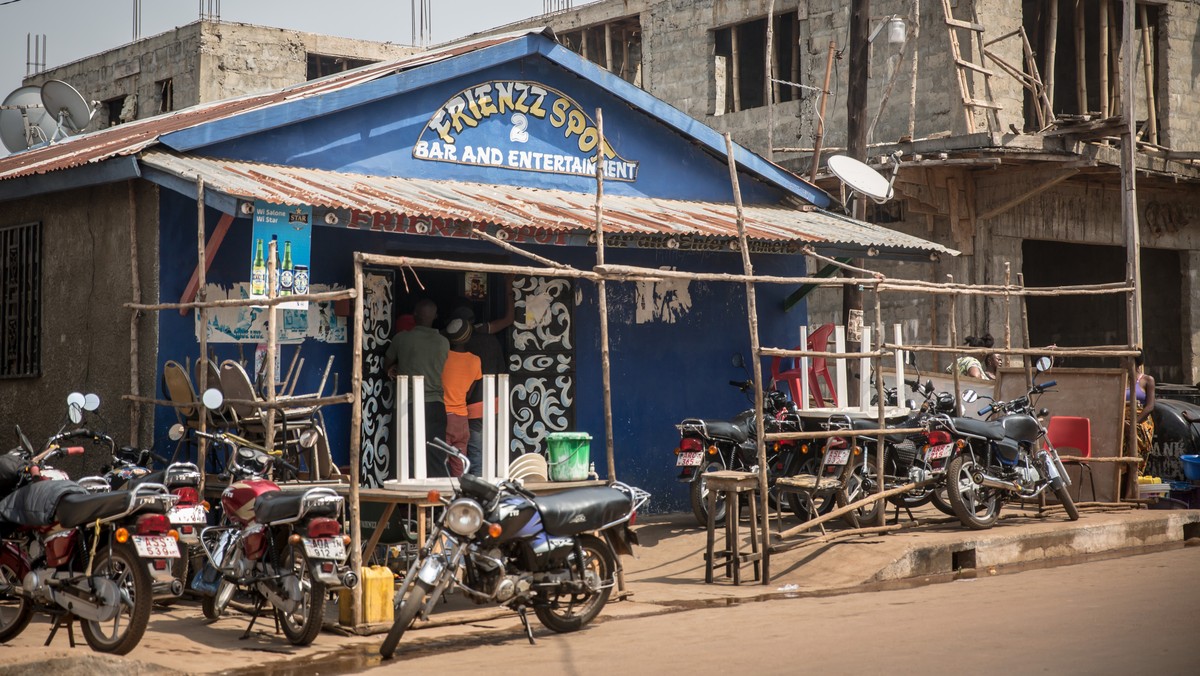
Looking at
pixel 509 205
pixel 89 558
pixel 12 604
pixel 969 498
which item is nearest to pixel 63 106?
pixel 509 205

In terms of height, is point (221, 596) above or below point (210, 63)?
below

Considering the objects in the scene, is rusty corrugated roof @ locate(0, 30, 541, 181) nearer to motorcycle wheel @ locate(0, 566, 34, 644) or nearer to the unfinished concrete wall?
the unfinished concrete wall

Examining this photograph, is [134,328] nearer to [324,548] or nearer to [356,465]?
[356,465]

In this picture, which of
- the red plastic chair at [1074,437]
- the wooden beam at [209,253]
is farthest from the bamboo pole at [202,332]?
the red plastic chair at [1074,437]

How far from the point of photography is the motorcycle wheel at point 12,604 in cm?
696

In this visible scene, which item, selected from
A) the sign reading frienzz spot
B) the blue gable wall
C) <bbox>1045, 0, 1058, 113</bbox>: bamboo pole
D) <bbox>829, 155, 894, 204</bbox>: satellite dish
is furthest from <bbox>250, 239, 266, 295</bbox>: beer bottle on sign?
<bbox>1045, 0, 1058, 113</bbox>: bamboo pole

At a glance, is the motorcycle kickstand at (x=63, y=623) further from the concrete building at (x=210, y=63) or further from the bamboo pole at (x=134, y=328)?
the concrete building at (x=210, y=63)

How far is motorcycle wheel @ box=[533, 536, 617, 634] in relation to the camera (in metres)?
7.54

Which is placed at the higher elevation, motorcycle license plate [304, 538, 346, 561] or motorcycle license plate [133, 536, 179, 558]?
motorcycle license plate [133, 536, 179, 558]

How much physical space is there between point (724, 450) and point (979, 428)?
2136 mm

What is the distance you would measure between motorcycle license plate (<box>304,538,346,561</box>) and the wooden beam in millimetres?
2518

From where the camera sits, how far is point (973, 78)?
56.7 feet

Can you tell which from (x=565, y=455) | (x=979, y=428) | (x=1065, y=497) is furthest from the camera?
(x=1065, y=497)

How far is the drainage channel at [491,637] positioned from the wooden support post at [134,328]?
2749 mm
